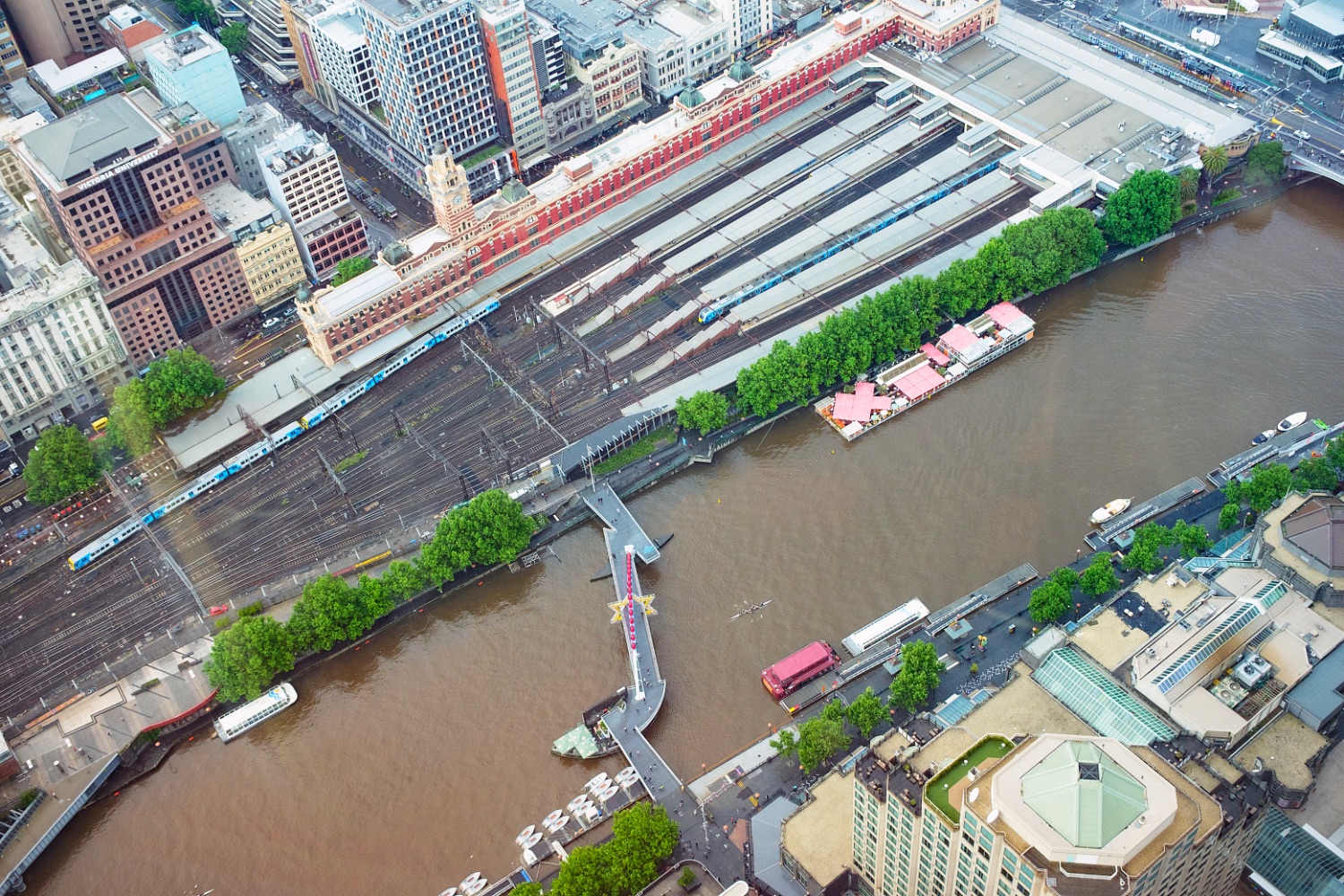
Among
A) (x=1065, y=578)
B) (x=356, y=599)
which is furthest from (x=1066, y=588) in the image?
(x=356, y=599)

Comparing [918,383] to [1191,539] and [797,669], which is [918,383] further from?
[797,669]

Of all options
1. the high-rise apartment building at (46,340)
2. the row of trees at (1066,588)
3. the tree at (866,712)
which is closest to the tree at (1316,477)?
the row of trees at (1066,588)

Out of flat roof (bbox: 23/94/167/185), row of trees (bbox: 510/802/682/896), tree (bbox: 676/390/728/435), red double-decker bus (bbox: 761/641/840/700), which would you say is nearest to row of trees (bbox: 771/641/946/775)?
red double-decker bus (bbox: 761/641/840/700)

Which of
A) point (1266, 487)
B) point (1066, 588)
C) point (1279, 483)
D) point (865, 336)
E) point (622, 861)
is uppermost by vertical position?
point (865, 336)

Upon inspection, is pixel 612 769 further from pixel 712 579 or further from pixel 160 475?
pixel 160 475

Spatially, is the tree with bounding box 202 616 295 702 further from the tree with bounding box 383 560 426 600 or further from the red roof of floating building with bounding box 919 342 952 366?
the red roof of floating building with bounding box 919 342 952 366

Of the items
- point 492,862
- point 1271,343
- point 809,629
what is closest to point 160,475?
point 492,862

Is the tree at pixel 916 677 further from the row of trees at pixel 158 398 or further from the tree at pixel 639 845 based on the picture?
the row of trees at pixel 158 398
